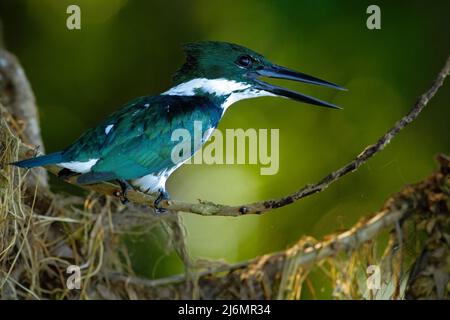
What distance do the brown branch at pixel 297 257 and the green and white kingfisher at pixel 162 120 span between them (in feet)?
2.17

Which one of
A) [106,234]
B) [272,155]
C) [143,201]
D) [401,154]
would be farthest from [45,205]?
[401,154]

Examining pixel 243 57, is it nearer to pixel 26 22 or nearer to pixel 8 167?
pixel 8 167

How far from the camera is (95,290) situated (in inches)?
147

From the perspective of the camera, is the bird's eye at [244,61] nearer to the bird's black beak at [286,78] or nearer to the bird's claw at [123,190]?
the bird's black beak at [286,78]

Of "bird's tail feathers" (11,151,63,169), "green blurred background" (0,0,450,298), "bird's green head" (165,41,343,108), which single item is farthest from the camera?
"green blurred background" (0,0,450,298)

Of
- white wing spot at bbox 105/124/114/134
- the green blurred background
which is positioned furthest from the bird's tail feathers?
the green blurred background

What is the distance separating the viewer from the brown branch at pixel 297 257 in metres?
3.56

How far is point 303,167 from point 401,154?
0.52 metres

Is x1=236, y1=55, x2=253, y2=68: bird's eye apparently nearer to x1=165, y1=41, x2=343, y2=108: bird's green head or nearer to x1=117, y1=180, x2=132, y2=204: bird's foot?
x1=165, y1=41, x2=343, y2=108: bird's green head

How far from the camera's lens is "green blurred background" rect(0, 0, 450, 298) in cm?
460

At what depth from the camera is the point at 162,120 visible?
299 centimetres

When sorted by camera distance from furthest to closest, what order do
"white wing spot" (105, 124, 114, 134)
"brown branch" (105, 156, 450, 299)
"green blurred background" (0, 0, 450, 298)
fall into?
"green blurred background" (0, 0, 450, 298) < "brown branch" (105, 156, 450, 299) < "white wing spot" (105, 124, 114, 134)

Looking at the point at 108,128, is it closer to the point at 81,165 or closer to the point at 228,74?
the point at 81,165

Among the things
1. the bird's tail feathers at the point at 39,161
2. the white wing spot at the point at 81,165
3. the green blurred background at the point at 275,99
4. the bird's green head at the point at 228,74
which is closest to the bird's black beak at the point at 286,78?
the bird's green head at the point at 228,74
